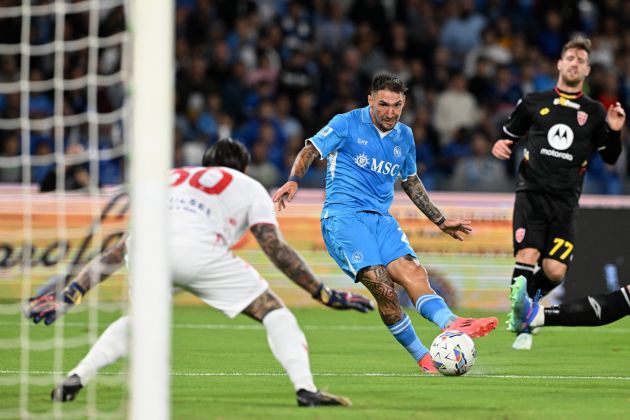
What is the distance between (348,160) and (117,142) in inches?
233

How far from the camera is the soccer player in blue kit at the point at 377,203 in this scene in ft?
28.0

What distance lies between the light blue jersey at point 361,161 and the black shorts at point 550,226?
5.98 feet

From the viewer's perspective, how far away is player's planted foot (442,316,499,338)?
25.5ft

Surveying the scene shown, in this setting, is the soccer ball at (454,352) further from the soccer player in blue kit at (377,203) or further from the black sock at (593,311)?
the black sock at (593,311)

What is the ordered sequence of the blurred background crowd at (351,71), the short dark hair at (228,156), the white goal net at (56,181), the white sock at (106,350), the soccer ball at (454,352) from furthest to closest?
the blurred background crowd at (351,71), the white goal net at (56,181), the soccer ball at (454,352), the short dark hair at (228,156), the white sock at (106,350)

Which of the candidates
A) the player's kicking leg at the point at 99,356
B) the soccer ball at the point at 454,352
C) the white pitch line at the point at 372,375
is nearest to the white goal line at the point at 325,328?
the white pitch line at the point at 372,375

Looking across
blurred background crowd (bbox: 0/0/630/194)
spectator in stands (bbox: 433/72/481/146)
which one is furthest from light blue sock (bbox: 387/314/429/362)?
spectator in stands (bbox: 433/72/481/146)

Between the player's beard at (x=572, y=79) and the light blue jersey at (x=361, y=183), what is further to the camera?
the player's beard at (x=572, y=79)

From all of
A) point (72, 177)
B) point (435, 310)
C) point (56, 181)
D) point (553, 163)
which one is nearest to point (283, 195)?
point (435, 310)

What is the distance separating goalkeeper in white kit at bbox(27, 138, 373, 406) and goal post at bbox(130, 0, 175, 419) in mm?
1562

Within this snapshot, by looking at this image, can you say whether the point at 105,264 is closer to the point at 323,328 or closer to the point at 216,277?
the point at 216,277

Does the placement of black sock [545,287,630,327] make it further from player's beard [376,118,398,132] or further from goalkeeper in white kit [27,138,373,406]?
goalkeeper in white kit [27,138,373,406]

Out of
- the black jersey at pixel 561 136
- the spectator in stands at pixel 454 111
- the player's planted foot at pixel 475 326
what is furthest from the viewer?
the spectator in stands at pixel 454 111

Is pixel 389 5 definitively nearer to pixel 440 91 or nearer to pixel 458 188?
pixel 440 91
